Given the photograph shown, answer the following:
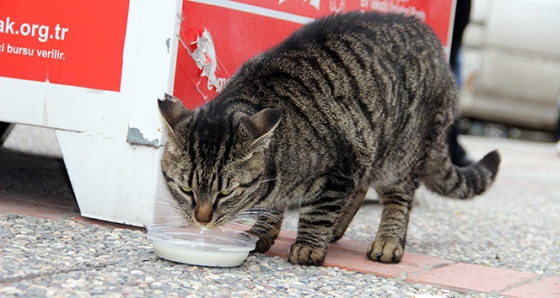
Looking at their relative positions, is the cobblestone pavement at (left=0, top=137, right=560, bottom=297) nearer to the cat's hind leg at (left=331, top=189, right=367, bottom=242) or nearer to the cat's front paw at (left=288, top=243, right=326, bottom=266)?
the cat's front paw at (left=288, top=243, right=326, bottom=266)

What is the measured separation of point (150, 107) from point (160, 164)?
0.91ft

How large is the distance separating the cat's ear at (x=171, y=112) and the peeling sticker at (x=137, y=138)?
41cm

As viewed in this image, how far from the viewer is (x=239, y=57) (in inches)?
148

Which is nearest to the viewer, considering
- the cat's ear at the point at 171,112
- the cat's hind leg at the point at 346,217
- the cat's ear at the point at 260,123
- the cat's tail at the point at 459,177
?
the cat's ear at the point at 260,123

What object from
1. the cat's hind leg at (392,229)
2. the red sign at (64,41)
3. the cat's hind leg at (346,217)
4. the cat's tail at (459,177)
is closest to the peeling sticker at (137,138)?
the red sign at (64,41)

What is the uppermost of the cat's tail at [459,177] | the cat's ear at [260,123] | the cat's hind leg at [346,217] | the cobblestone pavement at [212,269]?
the cat's ear at [260,123]

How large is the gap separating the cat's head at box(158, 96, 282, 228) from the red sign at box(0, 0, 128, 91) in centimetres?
60

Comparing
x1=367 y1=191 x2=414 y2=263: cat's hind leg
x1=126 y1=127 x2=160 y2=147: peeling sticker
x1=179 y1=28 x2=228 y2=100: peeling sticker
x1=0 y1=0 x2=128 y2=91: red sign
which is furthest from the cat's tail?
x1=0 y1=0 x2=128 y2=91: red sign

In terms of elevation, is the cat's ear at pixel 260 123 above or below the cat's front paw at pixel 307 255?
above

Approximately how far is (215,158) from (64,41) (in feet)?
3.61

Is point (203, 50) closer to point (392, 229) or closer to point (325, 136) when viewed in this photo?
point (325, 136)

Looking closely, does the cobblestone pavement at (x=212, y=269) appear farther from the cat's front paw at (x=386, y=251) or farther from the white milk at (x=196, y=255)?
the cat's front paw at (x=386, y=251)

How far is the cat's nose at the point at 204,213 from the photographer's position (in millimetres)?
2906

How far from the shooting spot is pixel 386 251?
3447mm
